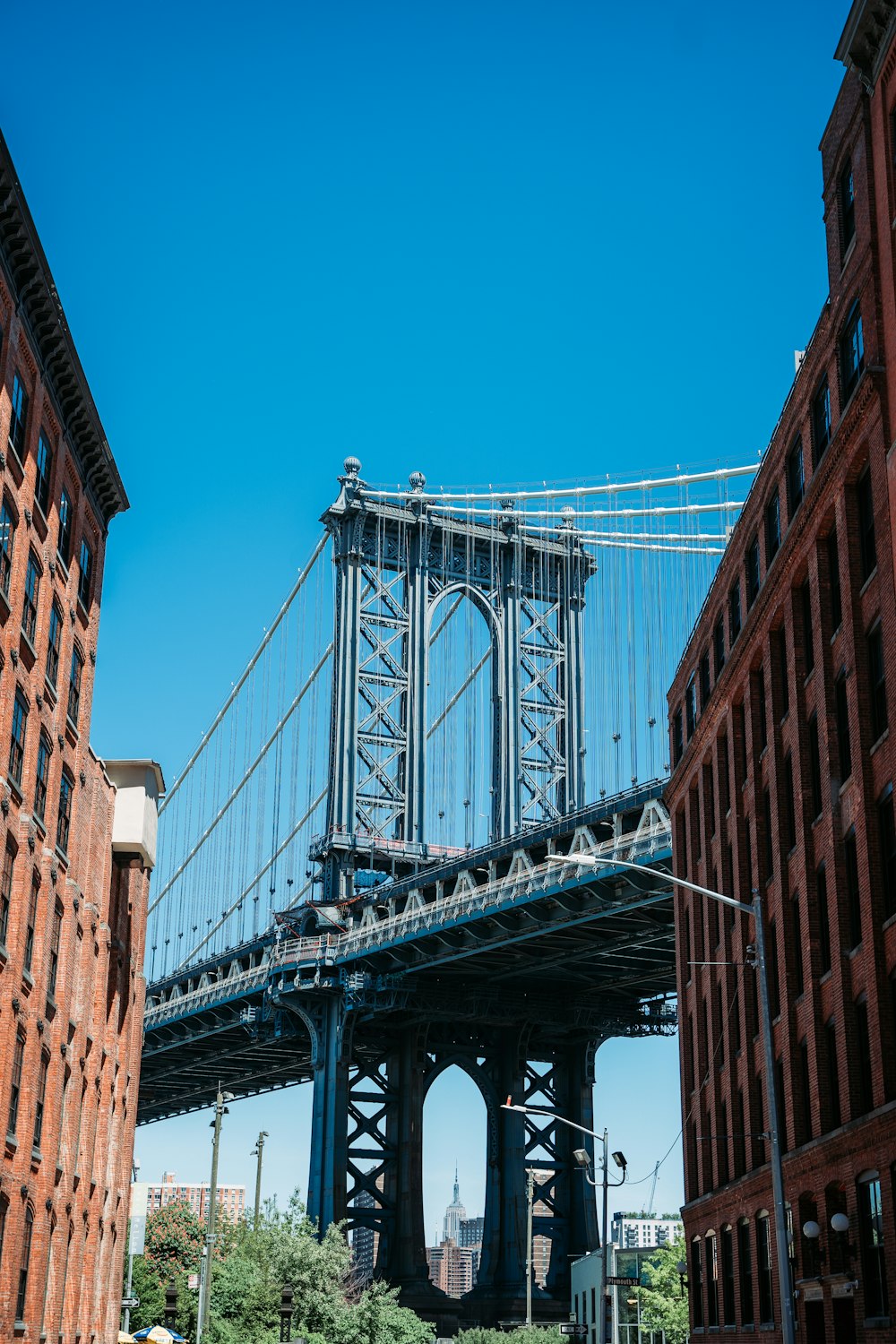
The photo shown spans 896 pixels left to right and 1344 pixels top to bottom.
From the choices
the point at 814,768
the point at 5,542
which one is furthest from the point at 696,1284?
the point at 5,542

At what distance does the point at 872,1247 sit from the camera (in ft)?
99.3

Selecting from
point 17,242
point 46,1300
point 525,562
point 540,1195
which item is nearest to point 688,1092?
point 46,1300

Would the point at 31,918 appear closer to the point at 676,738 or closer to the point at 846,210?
the point at 846,210

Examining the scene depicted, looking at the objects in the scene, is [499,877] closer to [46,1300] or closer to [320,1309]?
[320,1309]

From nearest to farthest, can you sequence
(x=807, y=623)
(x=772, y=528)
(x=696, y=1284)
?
(x=807, y=623)
(x=772, y=528)
(x=696, y=1284)

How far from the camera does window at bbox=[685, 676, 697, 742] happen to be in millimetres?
52562

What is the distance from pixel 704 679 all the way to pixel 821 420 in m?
15.0

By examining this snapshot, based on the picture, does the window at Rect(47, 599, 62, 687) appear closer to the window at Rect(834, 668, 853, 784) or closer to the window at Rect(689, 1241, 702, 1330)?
the window at Rect(834, 668, 853, 784)

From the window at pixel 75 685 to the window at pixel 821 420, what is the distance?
57.8 ft

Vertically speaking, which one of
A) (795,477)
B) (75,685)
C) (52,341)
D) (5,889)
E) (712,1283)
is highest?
(52,341)

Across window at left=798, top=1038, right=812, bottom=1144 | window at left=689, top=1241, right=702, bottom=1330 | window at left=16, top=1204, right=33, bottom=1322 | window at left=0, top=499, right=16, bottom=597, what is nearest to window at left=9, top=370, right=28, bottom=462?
window at left=0, top=499, right=16, bottom=597

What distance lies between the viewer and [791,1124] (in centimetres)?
3644

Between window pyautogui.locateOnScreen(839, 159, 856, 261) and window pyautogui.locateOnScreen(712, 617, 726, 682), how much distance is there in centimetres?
1455

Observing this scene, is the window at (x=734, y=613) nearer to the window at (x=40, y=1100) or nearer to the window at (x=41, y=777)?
the window at (x=41, y=777)
